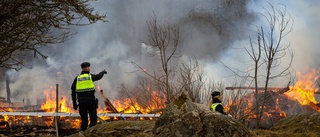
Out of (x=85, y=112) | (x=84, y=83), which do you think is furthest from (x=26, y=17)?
(x=85, y=112)

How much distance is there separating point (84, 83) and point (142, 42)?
23.3 metres

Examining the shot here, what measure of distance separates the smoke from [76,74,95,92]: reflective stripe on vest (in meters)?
20.5

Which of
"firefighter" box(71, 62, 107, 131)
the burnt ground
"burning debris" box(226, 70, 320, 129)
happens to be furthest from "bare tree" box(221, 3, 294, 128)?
the burnt ground

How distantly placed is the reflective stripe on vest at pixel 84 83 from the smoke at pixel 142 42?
20.5m

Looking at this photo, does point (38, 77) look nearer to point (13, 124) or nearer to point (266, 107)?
point (13, 124)

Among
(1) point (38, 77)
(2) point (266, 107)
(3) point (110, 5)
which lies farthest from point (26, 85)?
(2) point (266, 107)

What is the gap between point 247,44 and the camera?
1227 inches

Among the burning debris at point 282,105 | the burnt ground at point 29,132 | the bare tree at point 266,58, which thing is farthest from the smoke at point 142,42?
the burnt ground at point 29,132

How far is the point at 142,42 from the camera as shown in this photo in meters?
30.8

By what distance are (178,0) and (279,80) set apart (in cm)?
1151

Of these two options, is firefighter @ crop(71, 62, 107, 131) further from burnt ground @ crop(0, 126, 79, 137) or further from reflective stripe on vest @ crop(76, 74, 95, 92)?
burnt ground @ crop(0, 126, 79, 137)

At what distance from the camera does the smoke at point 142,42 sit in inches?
1184

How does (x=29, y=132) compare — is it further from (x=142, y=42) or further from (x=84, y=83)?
(x=142, y=42)

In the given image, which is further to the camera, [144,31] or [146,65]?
[144,31]
